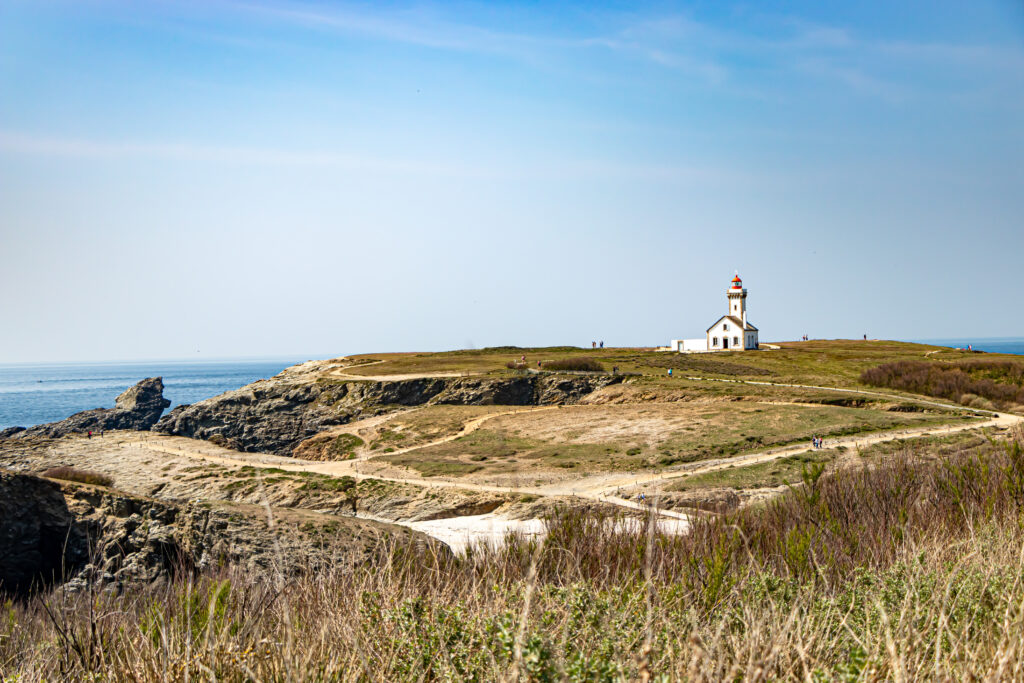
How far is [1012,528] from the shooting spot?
664cm

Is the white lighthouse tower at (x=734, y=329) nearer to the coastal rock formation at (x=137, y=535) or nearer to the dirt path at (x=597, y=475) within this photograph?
the dirt path at (x=597, y=475)

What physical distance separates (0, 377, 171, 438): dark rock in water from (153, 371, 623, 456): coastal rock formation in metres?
13.0

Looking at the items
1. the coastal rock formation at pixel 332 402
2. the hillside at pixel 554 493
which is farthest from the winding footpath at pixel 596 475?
the coastal rock formation at pixel 332 402

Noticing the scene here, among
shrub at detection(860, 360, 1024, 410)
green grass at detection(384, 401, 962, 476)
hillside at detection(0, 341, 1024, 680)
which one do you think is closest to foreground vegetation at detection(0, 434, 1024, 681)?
hillside at detection(0, 341, 1024, 680)

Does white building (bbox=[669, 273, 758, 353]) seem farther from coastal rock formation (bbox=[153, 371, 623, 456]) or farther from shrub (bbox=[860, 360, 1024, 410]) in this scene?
coastal rock formation (bbox=[153, 371, 623, 456])

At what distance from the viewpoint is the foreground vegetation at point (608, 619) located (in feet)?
11.9

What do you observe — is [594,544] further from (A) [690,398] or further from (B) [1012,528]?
(A) [690,398]

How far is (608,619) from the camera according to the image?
14.3 ft

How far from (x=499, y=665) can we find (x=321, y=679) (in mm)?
987

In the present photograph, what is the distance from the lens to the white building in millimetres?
70062

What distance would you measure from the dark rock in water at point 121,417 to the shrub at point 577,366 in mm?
41008

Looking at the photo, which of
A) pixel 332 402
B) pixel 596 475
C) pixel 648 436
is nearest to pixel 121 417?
pixel 332 402

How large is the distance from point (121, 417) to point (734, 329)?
6235 cm

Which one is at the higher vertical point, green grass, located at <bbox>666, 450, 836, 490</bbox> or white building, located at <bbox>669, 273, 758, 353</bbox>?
white building, located at <bbox>669, 273, 758, 353</bbox>
